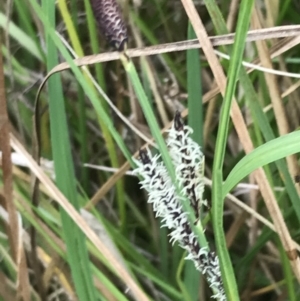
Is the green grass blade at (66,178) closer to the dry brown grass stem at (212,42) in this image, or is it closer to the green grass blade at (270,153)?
the dry brown grass stem at (212,42)

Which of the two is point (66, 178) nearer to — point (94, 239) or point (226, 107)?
point (94, 239)

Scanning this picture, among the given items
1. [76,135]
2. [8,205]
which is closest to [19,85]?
[76,135]

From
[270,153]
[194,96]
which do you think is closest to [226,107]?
[270,153]

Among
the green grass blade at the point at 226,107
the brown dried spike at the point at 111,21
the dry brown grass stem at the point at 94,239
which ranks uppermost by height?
the brown dried spike at the point at 111,21

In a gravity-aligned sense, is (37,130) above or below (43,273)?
above

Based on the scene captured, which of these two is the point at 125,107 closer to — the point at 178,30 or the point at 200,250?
the point at 178,30

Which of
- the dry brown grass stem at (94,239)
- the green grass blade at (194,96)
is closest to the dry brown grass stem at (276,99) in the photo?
the green grass blade at (194,96)
